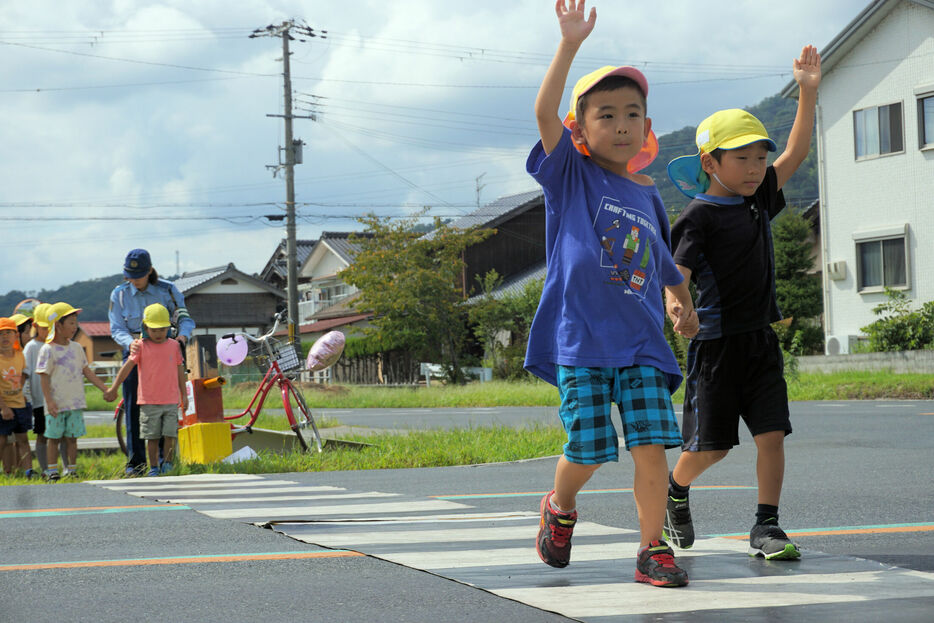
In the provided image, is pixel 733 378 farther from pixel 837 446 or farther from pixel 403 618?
pixel 837 446

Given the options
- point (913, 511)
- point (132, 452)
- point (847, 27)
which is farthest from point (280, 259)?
point (913, 511)

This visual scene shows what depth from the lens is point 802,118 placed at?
4.71 metres

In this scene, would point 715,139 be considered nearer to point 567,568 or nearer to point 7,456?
point 567,568

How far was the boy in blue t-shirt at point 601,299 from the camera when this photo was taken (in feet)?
12.2

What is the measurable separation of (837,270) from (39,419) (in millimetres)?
21603

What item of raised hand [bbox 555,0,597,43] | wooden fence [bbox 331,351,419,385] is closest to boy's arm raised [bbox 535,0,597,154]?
raised hand [bbox 555,0,597,43]

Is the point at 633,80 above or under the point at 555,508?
above

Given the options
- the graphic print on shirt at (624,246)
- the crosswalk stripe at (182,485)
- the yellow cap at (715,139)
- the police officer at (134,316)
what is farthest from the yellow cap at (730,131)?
the police officer at (134,316)

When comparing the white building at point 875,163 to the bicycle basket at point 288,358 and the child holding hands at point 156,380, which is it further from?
the child holding hands at point 156,380

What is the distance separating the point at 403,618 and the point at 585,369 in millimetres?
1058

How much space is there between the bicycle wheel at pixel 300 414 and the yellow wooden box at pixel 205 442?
1.07m

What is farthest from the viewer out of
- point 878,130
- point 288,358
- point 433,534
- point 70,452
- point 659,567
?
point 878,130

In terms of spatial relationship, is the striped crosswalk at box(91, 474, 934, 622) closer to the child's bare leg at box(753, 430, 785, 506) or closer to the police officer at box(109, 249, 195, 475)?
the child's bare leg at box(753, 430, 785, 506)

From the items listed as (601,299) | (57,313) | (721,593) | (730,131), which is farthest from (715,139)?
(57,313)
